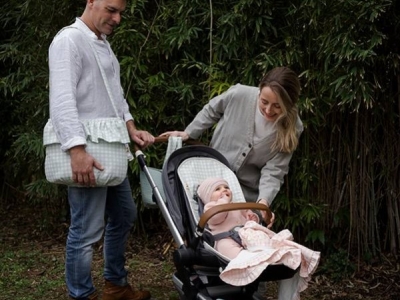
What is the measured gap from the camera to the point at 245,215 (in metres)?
3.35

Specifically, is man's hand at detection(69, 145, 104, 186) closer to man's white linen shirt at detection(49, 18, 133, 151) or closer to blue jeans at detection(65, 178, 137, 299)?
man's white linen shirt at detection(49, 18, 133, 151)

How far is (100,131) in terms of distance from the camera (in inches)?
134

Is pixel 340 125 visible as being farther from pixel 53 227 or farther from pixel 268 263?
pixel 53 227

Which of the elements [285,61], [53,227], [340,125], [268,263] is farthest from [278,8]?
[53,227]

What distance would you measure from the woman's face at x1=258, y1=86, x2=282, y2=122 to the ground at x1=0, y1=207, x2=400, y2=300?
1.41 metres

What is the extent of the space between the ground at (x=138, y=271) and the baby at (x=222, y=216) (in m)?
1.19

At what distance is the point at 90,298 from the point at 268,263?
3.88 ft

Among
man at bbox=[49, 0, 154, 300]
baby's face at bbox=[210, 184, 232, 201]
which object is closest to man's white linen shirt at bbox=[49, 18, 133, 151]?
man at bbox=[49, 0, 154, 300]

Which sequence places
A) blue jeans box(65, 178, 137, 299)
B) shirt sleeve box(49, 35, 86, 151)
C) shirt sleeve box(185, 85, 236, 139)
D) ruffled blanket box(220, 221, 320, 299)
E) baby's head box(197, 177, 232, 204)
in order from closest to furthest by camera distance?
ruffled blanket box(220, 221, 320, 299) < shirt sleeve box(49, 35, 86, 151) < baby's head box(197, 177, 232, 204) < blue jeans box(65, 178, 137, 299) < shirt sleeve box(185, 85, 236, 139)

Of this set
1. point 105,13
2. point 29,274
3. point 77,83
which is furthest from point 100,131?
point 29,274

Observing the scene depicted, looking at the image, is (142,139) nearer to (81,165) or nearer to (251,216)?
(81,165)

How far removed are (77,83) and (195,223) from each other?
0.85 meters

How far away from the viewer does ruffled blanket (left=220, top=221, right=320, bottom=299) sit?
2.88 m

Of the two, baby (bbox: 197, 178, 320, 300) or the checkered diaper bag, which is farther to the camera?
the checkered diaper bag
